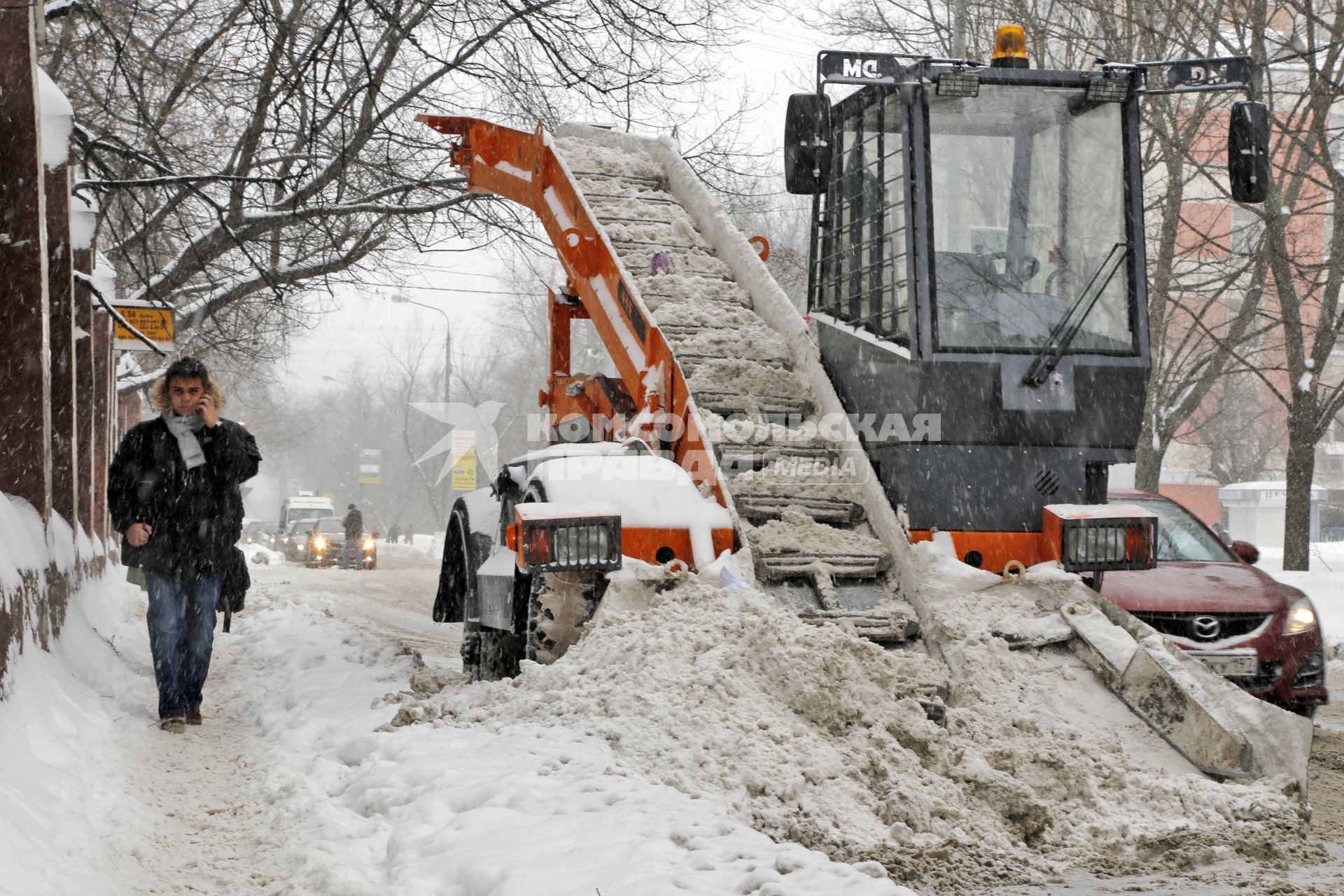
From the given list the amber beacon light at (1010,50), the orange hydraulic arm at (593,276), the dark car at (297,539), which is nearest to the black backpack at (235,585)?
the orange hydraulic arm at (593,276)

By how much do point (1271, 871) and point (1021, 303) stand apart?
9.47 ft

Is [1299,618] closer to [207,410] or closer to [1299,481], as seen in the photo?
[207,410]

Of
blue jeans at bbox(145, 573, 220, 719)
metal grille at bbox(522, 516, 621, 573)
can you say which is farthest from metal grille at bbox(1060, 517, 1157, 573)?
blue jeans at bbox(145, 573, 220, 719)

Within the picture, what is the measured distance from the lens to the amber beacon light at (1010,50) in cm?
656

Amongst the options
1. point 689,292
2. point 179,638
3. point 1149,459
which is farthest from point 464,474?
point 179,638

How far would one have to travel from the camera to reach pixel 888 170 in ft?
21.0

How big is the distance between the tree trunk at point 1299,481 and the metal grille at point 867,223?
1155 centimetres

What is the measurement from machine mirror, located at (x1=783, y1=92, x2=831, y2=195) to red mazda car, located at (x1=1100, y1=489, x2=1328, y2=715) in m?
3.06

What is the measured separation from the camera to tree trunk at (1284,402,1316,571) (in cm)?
1645

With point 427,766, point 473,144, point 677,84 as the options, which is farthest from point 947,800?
point 677,84

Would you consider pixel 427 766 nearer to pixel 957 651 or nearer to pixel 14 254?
pixel 957 651

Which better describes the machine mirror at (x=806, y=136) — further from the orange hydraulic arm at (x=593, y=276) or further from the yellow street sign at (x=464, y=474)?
the yellow street sign at (x=464, y=474)

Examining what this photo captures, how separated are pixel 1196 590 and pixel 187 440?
574cm

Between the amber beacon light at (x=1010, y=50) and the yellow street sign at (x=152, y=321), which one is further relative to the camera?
the yellow street sign at (x=152, y=321)
